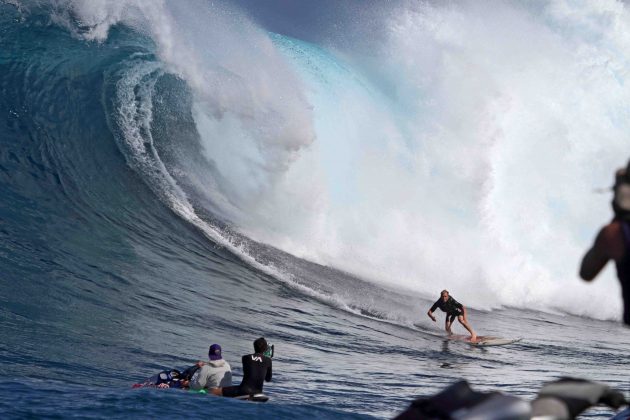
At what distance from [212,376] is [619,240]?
6.22 metres

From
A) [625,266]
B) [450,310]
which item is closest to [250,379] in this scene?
[625,266]

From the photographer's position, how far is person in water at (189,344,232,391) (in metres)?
8.55

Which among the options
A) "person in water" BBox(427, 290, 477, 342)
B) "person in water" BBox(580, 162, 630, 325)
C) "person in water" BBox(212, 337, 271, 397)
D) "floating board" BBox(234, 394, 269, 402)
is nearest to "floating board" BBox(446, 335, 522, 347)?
"person in water" BBox(427, 290, 477, 342)

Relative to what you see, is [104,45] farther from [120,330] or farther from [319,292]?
[120,330]

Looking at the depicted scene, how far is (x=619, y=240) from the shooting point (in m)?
3.13

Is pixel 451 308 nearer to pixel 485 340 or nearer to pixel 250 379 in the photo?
pixel 485 340

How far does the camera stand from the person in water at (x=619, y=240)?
3127mm

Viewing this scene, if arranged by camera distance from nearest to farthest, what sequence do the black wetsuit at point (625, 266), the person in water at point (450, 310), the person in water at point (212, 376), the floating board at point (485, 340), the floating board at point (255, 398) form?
the black wetsuit at point (625, 266) < the floating board at point (255, 398) < the person in water at point (212, 376) < the floating board at point (485, 340) < the person in water at point (450, 310)

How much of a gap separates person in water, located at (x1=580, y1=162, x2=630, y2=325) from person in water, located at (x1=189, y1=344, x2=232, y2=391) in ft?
19.7

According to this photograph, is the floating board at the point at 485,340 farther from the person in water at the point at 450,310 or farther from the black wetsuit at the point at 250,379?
the black wetsuit at the point at 250,379

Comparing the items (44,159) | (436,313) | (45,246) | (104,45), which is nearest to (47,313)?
(45,246)

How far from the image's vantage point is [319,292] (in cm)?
1766

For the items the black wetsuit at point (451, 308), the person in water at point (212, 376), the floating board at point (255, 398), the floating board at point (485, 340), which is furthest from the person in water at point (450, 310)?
the floating board at point (255, 398)

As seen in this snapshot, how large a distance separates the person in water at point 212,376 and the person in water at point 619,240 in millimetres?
6006
